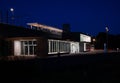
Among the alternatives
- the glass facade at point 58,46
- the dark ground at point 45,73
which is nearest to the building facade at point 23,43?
the glass facade at point 58,46

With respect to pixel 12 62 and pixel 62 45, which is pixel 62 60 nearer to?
pixel 12 62

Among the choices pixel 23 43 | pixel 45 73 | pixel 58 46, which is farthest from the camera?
pixel 58 46

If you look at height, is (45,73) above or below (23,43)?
below

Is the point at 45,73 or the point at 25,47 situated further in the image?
the point at 25,47

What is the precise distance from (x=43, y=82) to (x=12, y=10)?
29890 millimetres

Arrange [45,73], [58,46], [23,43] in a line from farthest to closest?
[58,46], [23,43], [45,73]

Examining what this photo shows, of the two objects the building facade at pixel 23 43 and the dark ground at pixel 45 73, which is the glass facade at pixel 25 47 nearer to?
the building facade at pixel 23 43

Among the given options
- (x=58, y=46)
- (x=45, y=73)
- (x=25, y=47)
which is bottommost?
(x=45, y=73)

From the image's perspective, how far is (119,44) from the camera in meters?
88.7

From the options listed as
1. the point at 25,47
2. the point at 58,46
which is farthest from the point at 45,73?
the point at 58,46

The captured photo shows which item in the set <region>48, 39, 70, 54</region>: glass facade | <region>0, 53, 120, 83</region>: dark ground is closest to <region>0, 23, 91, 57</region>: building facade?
<region>48, 39, 70, 54</region>: glass facade

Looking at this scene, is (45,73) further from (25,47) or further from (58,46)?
(58,46)

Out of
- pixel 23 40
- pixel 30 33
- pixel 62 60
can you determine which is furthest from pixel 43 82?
pixel 30 33

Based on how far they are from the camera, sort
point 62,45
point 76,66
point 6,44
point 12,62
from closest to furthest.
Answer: point 12,62, point 76,66, point 6,44, point 62,45
